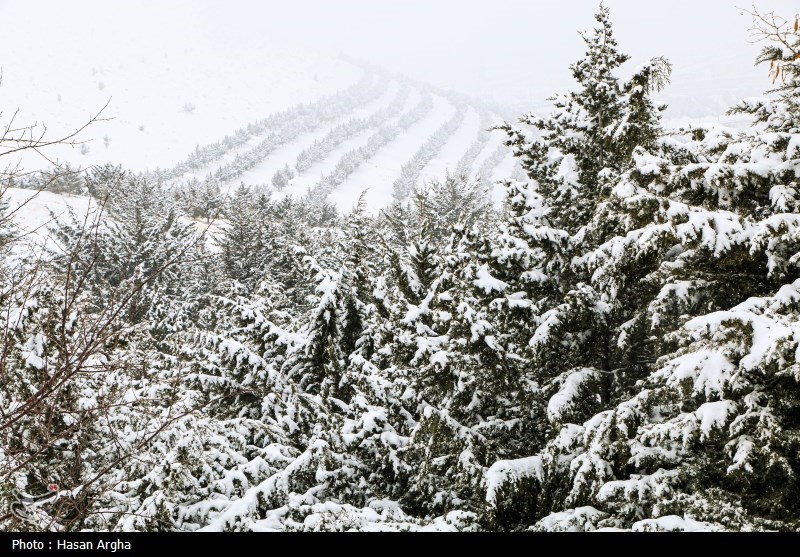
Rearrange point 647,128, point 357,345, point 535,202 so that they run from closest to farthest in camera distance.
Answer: point 647,128 < point 535,202 < point 357,345

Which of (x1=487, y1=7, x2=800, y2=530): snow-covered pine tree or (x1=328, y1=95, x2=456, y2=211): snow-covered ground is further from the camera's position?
(x1=328, y1=95, x2=456, y2=211): snow-covered ground

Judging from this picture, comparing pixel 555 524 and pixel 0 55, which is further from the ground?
pixel 0 55

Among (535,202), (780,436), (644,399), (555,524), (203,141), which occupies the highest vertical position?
(203,141)

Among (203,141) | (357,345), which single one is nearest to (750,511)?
(357,345)

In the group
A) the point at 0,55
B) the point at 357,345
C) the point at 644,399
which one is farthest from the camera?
the point at 0,55

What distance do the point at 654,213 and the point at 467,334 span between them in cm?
356

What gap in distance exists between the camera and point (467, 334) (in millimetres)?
8500

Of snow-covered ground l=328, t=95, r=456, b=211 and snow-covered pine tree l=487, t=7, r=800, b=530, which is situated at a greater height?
snow-covered ground l=328, t=95, r=456, b=211

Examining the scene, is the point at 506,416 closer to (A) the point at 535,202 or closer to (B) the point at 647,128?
(A) the point at 535,202

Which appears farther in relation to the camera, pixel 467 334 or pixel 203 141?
pixel 203 141

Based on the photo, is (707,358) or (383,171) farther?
(383,171)

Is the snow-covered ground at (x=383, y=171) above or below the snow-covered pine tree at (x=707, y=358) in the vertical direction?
above

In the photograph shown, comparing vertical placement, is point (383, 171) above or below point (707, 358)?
above

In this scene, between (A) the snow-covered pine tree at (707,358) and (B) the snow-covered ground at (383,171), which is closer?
(A) the snow-covered pine tree at (707,358)
